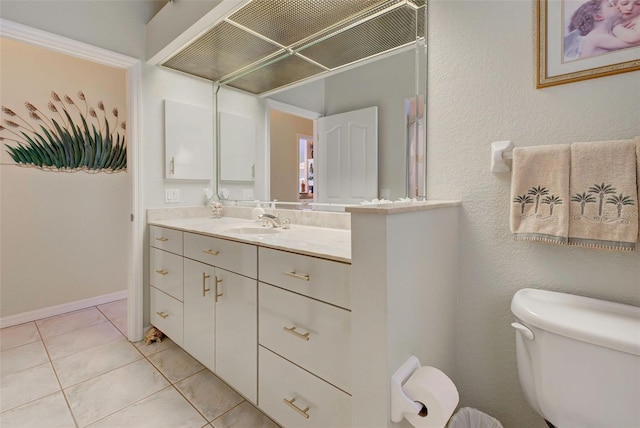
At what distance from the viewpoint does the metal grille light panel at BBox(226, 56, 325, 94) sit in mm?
1907

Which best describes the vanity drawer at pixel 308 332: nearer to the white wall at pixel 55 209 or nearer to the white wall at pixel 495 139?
the white wall at pixel 495 139

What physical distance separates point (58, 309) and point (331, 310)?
2971 mm

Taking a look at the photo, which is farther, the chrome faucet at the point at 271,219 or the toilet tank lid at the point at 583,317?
the chrome faucet at the point at 271,219

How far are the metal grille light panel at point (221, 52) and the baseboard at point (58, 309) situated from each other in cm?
231

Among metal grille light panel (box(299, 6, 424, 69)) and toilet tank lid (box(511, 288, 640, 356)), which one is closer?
toilet tank lid (box(511, 288, 640, 356))

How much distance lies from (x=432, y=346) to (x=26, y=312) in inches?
127

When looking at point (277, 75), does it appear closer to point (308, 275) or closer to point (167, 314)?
point (308, 275)

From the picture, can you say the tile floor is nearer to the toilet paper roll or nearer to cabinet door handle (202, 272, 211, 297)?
cabinet door handle (202, 272, 211, 297)

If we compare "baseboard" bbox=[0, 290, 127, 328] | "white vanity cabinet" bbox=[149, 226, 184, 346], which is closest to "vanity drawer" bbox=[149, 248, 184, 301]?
"white vanity cabinet" bbox=[149, 226, 184, 346]

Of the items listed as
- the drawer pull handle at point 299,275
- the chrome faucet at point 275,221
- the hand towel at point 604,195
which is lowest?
the drawer pull handle at point 299,275

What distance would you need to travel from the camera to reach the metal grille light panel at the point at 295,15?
5.04ft

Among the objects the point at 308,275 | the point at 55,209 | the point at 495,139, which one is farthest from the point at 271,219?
the point at 55,209

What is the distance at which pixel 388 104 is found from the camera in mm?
1499

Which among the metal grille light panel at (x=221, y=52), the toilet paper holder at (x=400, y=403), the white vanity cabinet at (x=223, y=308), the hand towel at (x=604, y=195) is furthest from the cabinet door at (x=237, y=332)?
the metal grille light panel at (x=221, y=52)
